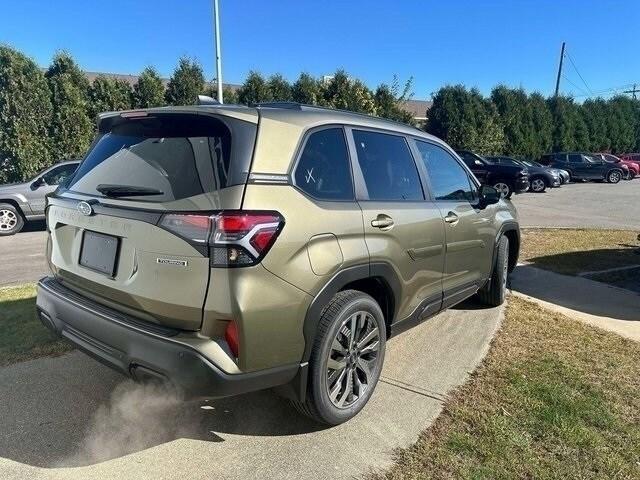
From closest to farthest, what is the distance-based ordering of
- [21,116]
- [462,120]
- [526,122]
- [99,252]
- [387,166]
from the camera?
[99,252]
[387,166]
[21,116]
[462,120]
[526,122]

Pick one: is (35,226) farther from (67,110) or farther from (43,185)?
(67,110)

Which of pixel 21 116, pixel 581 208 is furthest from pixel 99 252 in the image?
pixel 581 208

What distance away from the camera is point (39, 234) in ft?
35.9

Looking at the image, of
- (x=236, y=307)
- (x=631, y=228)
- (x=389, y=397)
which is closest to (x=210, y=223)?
(x=236, y=307)

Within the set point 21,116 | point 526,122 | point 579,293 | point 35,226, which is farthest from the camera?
point 526,122

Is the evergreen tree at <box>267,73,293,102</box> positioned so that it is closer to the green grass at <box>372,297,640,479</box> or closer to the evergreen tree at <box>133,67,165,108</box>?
the evergreen tree at <box>133,67,165,108</box>

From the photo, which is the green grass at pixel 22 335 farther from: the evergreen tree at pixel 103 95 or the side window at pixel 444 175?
the evergreen tree at pixel 103 95

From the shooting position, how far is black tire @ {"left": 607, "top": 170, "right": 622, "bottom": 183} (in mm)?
29250

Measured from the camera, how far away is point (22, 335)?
14.1 feet

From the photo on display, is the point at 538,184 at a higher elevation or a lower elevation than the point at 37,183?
lower

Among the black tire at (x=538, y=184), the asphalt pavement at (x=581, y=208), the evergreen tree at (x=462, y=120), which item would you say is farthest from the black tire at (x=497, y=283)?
the evergreen tree at (x=462, y=120)

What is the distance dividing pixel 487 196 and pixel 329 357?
8.75 ft

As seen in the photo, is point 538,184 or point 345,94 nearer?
point 345,94

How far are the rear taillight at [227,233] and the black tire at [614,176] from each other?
1264 inches
